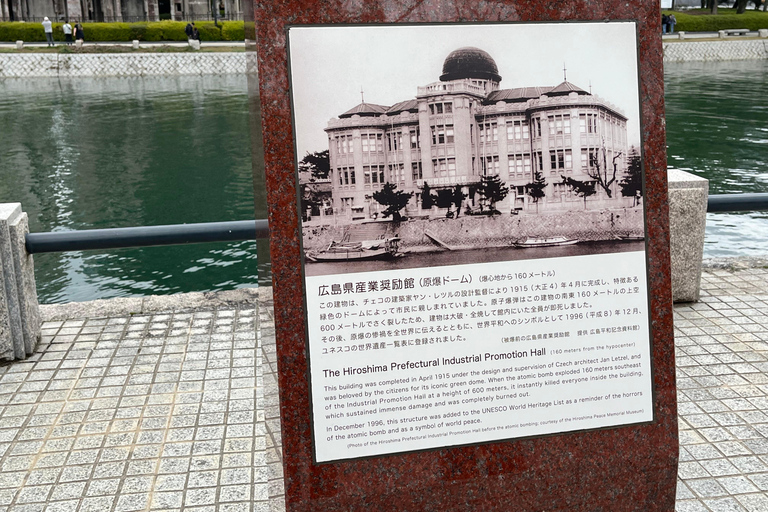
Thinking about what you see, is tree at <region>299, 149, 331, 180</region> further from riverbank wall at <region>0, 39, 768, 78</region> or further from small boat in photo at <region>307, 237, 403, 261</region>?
riverbank wall at <region>0, 39, 768, 78</region>

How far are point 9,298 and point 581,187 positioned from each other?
3370 millimetres

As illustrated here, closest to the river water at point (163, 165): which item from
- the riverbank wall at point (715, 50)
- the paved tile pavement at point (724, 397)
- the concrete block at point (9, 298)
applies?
the concrete block at point (9, 298)

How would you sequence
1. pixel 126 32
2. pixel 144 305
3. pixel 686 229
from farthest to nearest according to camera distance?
pixel 126 32
pixel 144 305
pixel 686 229

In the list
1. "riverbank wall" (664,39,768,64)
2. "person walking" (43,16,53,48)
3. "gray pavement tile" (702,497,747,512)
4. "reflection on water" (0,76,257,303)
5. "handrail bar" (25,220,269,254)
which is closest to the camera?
"gray pavement tile" (702,497,747,512)

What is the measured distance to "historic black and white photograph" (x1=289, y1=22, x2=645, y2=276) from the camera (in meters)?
2.15

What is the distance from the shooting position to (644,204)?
2.37 metres

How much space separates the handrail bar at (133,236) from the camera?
178 inches

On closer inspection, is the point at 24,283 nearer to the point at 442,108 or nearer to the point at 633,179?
the point at 442,108

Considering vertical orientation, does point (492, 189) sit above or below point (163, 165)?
below

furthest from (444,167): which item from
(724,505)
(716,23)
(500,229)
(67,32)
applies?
(716,23)

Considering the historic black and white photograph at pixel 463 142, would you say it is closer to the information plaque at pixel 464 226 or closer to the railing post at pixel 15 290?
the information plaque at pixel 464 226

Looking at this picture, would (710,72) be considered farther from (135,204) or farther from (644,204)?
(644,204)

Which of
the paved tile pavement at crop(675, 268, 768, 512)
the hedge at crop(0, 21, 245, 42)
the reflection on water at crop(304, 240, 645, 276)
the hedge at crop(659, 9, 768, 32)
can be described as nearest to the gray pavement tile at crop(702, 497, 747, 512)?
the paved tile pavement at crop(675, 268, 768, 512)

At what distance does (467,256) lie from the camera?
2.23 m
